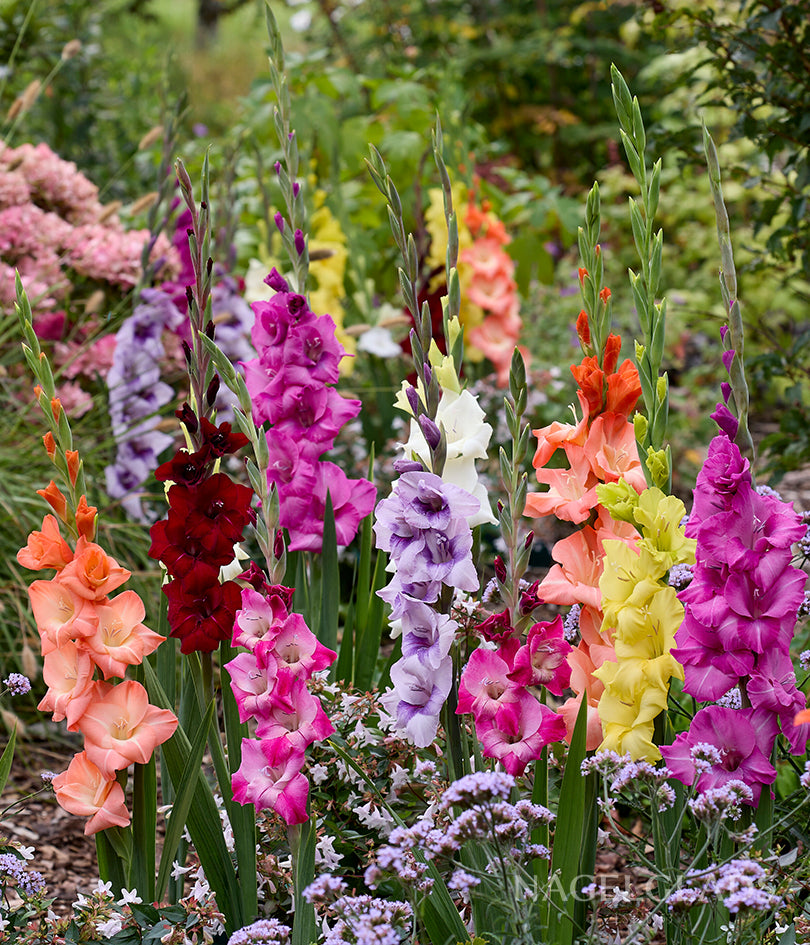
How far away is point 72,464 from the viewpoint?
145 centimetres

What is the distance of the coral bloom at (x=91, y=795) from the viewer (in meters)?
1.44

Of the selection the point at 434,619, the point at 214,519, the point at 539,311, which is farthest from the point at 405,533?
the point at 539,311

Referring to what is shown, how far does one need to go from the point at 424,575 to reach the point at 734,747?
0.48m

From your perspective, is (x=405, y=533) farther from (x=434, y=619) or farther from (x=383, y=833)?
(x=383, y=833)

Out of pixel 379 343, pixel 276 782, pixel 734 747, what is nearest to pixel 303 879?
pixel 276 782

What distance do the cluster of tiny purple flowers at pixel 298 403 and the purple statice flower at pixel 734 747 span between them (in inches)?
30.1

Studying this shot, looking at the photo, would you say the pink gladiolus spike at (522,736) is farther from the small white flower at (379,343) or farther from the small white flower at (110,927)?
the small white flower at (379,343)

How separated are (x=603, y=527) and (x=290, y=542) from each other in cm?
68

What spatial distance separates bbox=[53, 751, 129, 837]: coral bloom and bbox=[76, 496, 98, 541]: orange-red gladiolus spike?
0.32 meters

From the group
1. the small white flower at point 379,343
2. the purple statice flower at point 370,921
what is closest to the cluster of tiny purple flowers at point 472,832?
the purple statice flower at point 370,921

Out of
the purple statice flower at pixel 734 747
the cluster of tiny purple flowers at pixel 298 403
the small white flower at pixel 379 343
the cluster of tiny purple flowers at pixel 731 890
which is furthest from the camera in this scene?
the small white flower at pixel 379 343

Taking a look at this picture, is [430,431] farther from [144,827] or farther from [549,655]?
[144,827]

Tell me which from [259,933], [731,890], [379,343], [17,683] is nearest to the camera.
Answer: [731,890]

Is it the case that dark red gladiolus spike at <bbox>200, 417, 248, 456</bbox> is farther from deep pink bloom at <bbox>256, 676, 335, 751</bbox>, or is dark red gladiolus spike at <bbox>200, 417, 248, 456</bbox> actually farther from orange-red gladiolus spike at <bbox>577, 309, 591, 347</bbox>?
orange-red gladiolus spike at <bbox>577, 309, 591, 347</bbox>
